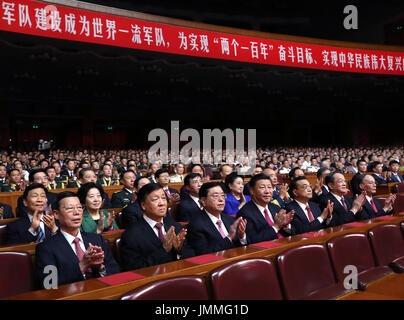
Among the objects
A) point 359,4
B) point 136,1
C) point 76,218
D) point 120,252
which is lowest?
point 120,252

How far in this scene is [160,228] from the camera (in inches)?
79.6

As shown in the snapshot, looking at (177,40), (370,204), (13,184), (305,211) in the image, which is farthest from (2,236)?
(177,40)

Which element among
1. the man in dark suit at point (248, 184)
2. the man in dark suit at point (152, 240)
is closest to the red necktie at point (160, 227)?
the man in dark suit at point (152, 240)

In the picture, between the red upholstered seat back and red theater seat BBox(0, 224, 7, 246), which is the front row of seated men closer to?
red theater seat BBox(0, 224, 7, 246)

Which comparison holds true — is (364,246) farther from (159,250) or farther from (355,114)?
(355,114)

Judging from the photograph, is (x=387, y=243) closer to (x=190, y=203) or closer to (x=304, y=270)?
(x=304, y=270)

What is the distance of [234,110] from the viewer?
55.9 feet

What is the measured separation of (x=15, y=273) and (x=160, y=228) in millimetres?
770

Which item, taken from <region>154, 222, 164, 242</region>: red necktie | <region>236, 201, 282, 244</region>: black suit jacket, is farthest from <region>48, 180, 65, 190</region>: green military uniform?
<region>236, 201, 282, 244</region>: black suit jacket

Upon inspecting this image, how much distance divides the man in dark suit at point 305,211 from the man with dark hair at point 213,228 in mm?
537

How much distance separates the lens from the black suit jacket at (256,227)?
2.21 meters

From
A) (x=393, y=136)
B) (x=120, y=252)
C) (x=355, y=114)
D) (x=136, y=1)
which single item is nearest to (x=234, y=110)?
(x=355, y=114)

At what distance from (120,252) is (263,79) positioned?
9954 millimetres

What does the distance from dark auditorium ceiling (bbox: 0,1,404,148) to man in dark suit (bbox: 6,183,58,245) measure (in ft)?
15.2
